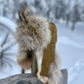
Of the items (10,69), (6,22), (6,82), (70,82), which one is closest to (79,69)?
(70,82)

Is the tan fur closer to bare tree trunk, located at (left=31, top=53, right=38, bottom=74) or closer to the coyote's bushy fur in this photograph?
the coyote's bushy fur

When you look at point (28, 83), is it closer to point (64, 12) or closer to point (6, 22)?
point (6, 22)

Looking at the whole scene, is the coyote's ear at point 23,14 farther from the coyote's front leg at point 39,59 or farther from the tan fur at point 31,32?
the coyote's front leg at point 39,59

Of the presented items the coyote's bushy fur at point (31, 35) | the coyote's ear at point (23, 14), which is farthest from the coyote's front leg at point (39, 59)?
the coyote's ear at point (23, 14)

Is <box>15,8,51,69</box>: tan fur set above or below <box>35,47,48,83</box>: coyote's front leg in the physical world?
above

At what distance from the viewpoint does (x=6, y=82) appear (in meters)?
1.20

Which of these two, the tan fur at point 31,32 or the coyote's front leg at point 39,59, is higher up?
the tan fur at point 31,32

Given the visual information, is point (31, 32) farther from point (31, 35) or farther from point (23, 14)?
point (23, 14)

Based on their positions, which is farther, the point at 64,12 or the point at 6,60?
the point at 64,12

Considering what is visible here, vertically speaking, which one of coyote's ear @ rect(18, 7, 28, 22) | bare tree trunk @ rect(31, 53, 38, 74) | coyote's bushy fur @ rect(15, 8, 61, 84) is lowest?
bare tree trunk @ rect(31, 53, 38, 74)

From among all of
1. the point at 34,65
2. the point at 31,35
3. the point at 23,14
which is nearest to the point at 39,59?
the point at 34,65

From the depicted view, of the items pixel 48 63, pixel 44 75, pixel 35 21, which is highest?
pixel 35 21

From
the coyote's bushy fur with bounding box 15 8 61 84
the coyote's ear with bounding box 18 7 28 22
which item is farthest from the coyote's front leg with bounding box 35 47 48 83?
the coyote's ear with bounding box 18 7 28 22

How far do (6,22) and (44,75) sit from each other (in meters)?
1.67
